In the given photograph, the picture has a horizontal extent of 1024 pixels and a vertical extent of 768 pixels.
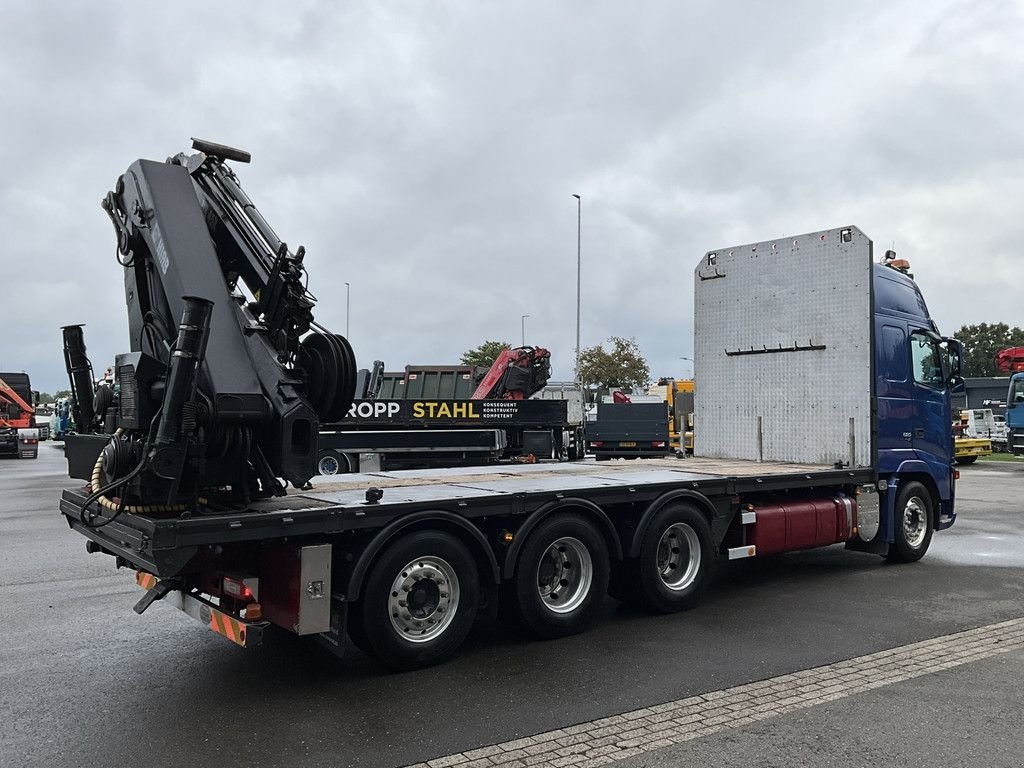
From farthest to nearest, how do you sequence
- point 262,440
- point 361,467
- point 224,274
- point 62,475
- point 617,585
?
point 62,475 → point 361,467 → point 617,585 → point 224,274 → point 262,440

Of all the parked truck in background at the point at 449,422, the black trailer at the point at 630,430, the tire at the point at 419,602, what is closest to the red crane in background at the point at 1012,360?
the black trailer at the point at 630,430

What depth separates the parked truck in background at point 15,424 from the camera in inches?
1364

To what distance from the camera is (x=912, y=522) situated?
984 cm

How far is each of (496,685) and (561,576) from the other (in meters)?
1.38

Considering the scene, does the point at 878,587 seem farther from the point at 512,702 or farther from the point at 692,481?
the point at 512,702

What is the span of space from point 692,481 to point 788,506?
1.53m

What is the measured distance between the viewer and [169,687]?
541cm

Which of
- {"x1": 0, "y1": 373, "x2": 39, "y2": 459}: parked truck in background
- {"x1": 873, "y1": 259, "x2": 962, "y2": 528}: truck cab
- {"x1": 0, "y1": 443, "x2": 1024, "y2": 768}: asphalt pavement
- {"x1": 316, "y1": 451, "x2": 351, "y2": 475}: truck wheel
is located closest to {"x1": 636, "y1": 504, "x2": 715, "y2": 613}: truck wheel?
{"x1": 0, "y1": 443, "x2": 1024, "y2": 768}: asphalt pavement

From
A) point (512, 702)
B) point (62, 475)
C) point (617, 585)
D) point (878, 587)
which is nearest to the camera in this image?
point (512, 702)

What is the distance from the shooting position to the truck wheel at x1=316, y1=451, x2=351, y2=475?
61.2ft

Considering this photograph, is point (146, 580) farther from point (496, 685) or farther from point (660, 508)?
point (660, 508)

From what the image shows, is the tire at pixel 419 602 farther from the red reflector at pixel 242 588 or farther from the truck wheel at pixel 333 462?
the truck wheel at pixel 333 462

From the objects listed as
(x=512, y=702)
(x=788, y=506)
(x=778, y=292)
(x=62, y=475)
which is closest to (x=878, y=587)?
(x=788, y=506)

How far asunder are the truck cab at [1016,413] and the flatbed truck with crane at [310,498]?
2440 centimetres
